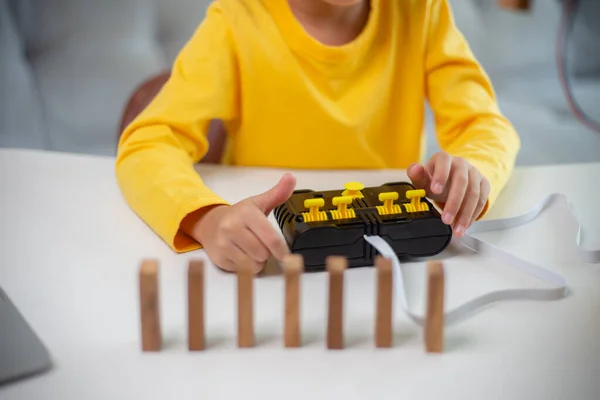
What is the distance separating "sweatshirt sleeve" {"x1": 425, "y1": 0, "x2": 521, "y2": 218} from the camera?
0.72 metres

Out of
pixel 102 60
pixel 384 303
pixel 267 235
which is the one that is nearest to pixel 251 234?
pixel 267 235

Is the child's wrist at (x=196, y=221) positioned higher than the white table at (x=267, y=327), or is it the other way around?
the child's wrist at (x=196, y=221)

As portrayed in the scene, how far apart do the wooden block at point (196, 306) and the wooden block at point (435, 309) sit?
125 millimetres

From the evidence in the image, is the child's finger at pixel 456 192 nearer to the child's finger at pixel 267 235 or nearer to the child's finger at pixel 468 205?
the child's finger at pixel 468 205

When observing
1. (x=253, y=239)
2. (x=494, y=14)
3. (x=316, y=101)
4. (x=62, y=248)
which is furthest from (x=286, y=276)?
(x=494, y=14)

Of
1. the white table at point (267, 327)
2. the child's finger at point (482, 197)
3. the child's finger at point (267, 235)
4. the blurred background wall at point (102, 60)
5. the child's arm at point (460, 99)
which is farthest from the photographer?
the blurred background wall at point (102, 60)

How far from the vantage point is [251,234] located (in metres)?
0.50

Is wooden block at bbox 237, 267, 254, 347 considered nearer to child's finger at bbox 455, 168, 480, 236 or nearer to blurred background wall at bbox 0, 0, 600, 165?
child's finger at bbox 455, 168, 480, 236

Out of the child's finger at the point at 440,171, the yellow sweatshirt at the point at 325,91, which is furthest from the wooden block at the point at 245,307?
the yellow sweatshirt at the point at 325,91

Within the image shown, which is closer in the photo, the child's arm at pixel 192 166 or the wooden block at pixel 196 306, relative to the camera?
the wooden block at pixel 196 306

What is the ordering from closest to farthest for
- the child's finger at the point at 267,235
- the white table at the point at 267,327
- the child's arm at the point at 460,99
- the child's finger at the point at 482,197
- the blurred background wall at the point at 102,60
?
1. the white table at the point at 267,327
2. the child's finger at the point at 267,235
3. the child's finger at the point at 482,197
4. the child's arm at the point at 460,99
5. the blurred background wall at the point at 102,60

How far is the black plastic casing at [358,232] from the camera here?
50 cm

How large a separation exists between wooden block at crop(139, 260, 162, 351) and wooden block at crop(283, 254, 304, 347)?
0.23 ft

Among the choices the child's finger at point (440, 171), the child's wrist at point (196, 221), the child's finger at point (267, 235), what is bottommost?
the child's wrist at point (196, 221)
